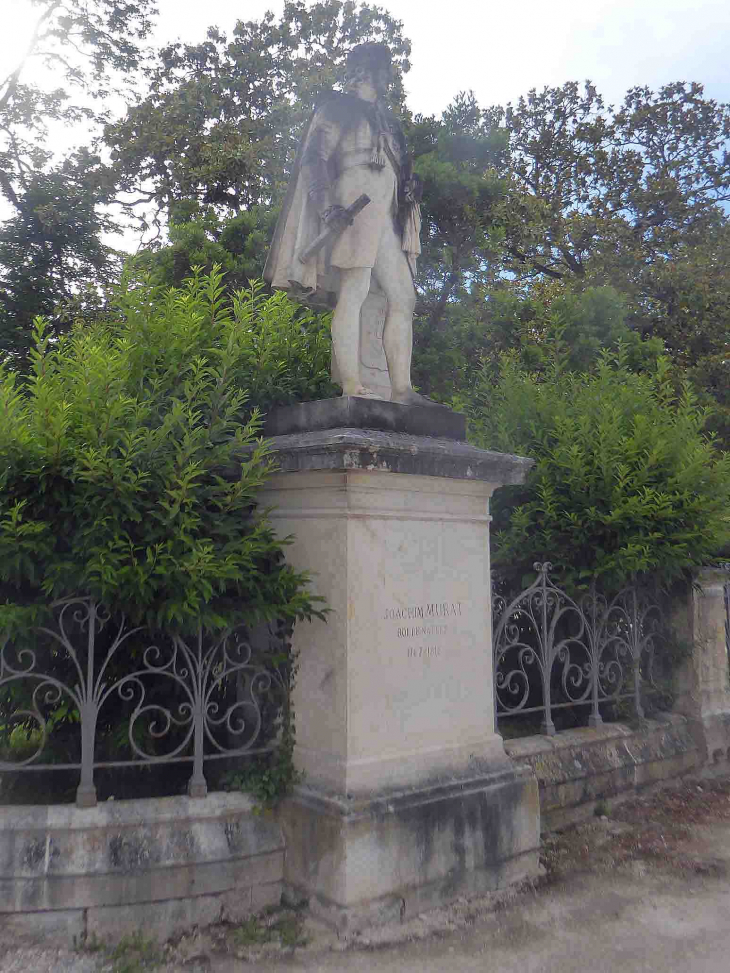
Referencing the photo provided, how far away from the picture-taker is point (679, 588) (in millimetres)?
6332

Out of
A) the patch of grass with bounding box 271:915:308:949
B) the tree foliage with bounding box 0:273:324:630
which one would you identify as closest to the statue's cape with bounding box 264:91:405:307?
the tree foliage with bounding box 0:273:324:630

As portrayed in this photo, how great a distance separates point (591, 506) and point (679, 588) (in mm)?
1278

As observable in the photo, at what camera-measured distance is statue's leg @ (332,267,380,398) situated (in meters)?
4.28

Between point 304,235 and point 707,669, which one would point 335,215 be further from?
point 707,669

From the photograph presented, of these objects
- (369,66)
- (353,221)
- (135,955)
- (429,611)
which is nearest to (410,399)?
(353,221)

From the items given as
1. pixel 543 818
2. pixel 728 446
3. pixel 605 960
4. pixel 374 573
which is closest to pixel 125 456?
pixel 374 573

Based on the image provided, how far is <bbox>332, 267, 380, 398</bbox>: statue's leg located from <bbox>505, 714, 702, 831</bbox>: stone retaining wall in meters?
2.38

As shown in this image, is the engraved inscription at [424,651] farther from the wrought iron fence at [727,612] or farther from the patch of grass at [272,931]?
the wrought iron fence at [727,612]

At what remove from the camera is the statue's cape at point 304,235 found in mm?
4355

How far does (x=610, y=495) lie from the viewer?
18.5ft

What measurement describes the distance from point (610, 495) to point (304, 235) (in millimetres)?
2787

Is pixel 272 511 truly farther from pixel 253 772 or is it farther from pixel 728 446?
pixel 728 446

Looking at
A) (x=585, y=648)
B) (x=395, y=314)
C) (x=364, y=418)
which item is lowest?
(x=585, y=648)

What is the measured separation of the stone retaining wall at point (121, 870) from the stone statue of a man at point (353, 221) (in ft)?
7.35
